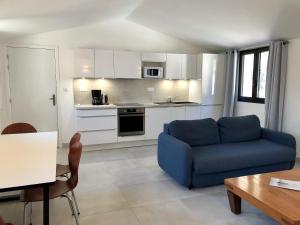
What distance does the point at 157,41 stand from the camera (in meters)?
5.89

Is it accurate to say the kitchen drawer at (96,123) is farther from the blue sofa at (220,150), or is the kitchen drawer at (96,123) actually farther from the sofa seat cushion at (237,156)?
the sofa seat cushion at (237,156)

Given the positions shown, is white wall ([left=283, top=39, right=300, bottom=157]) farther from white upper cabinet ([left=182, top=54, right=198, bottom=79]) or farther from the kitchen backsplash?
the kitchen backsplash

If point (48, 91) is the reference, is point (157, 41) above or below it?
above

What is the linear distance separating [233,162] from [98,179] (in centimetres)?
189

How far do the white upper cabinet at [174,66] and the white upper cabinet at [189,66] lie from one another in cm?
9

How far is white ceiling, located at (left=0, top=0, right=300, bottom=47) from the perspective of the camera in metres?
3.20

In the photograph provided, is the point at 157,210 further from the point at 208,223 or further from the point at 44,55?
the point at 44,55

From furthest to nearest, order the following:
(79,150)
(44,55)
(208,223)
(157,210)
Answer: (44,55), (157,210), (208,223), (79,150)

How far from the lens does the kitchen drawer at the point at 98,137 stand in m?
4.97

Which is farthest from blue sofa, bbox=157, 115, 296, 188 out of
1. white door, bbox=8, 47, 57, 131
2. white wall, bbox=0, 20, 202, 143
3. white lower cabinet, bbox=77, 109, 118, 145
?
white door, bbox=8, 47, 57, 131

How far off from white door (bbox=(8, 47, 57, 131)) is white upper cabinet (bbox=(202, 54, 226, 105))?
3304 mm

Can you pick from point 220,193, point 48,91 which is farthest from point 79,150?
point 48,91

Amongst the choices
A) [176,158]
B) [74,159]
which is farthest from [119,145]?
[74,159]

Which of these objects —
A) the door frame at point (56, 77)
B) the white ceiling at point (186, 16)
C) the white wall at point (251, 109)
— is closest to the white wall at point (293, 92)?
the white ceiling at point (186, 16)
